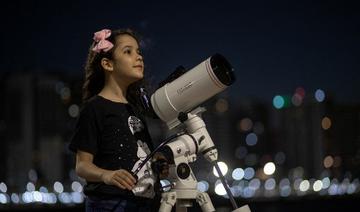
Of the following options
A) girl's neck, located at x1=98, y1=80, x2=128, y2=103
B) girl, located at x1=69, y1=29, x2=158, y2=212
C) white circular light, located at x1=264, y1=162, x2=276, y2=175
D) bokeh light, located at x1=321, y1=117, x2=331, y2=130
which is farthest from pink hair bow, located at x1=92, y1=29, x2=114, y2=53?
white circular light, located at x1=264, y1=162, x2=276, y2=175

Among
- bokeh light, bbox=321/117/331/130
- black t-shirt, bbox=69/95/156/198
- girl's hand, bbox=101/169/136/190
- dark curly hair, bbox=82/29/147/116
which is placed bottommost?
girl's hand, bbox=101/169/136/190

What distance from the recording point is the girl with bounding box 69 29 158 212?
2201mm

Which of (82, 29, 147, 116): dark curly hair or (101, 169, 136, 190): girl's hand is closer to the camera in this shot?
(101, 169, 136, 190): girl's hand

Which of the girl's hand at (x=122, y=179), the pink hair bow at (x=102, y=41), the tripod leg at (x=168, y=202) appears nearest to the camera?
the girl's hand at (x=122, y=179)

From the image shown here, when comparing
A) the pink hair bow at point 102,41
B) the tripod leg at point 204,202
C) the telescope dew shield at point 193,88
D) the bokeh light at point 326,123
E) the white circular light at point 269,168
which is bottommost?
the tripod leg at point 204,202

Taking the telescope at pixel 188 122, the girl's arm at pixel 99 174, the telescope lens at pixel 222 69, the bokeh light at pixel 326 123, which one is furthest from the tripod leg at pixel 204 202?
the bokeh light at pixel 326 123

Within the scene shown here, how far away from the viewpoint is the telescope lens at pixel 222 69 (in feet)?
7.47

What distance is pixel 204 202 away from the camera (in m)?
2.21

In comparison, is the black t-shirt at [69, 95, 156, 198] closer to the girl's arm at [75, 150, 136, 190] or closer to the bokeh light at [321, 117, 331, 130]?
the girl's arm at [75, 150, 136, 190]

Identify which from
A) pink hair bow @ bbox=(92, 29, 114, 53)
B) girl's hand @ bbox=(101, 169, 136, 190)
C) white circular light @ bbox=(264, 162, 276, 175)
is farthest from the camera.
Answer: white circular light @ bbox=(264, 162, 276, 175)

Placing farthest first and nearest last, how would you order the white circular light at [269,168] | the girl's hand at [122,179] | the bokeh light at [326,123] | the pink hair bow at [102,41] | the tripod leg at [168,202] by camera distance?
the white circular light at [269,168], the bokeh light at [326,123], the pink hair bow at [102,41], the tripod leg at [168,202], the girl's hand at [122,179]

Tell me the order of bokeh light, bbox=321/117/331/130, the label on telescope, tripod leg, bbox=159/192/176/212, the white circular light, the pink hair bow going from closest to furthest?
tripod leg, bbox=159/192/176/212 < the label on telescope < the pink hair bow < bokeh light, bbox=321/117/331/130 < the white circular light

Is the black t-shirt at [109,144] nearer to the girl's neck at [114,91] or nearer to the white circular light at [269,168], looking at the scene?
the girl's neck at [114,91]

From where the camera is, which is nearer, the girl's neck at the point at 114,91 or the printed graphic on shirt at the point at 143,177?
the printed graphic on shirt at the point at 143,177
